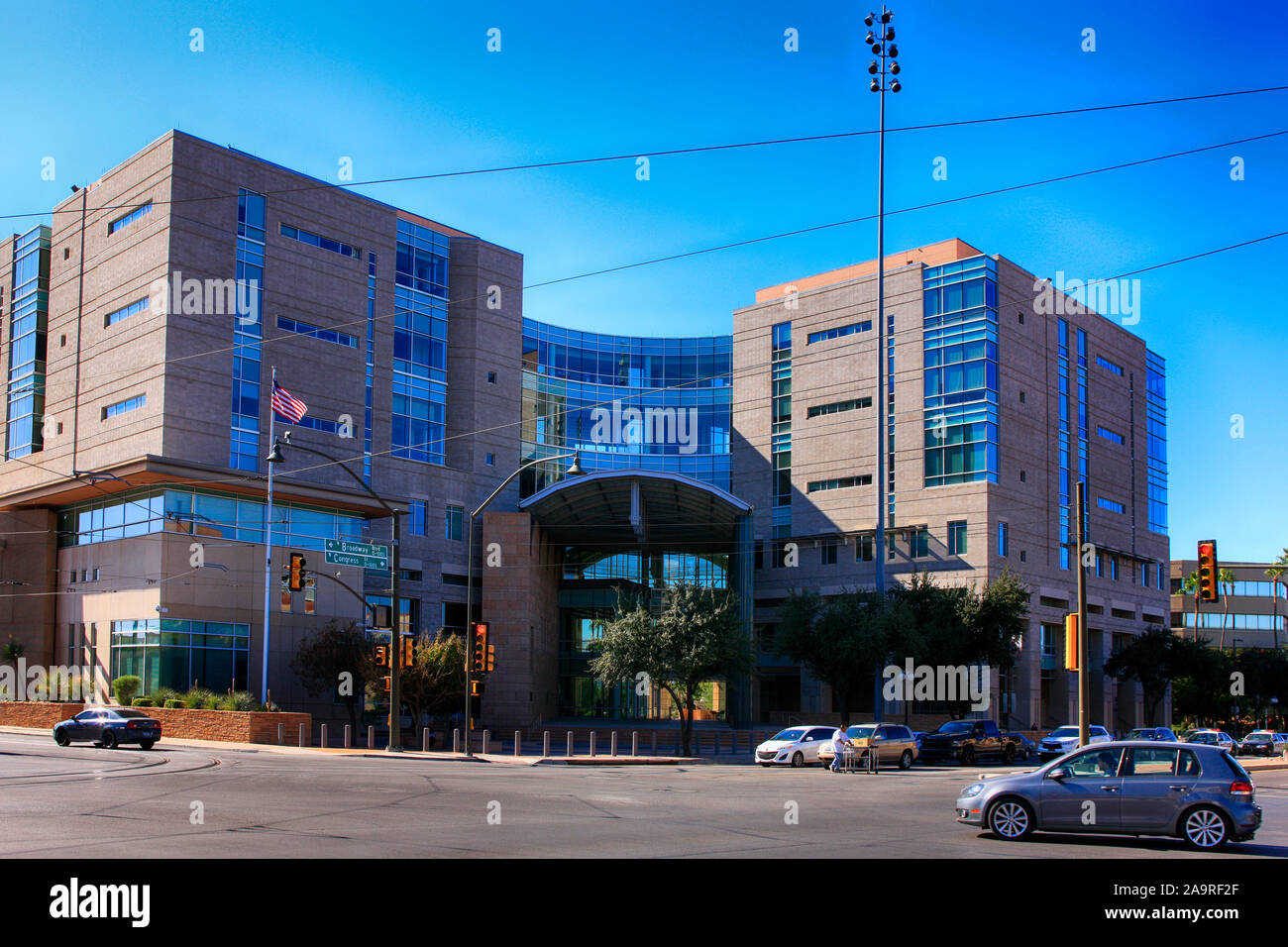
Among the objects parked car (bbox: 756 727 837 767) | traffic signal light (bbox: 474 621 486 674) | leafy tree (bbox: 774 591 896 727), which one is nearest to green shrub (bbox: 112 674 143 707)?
traffic signal light (bbox: 474 621 486 674)

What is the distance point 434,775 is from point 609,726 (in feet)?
112

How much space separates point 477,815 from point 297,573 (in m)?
18.2

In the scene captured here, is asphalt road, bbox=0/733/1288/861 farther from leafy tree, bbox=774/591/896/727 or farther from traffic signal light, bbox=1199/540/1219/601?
leafy tree, bbox=774/591/896/727

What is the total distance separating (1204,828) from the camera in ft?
46.9

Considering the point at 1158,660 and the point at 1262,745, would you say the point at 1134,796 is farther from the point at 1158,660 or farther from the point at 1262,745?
the point at 1158,660

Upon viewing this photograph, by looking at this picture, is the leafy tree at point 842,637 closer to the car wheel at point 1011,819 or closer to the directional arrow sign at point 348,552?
the directional arrow sign at point 348,552

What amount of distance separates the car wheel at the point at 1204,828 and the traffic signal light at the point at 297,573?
2525cm

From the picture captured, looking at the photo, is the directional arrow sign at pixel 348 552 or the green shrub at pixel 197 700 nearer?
the directional arrow sign at pixel 348 552

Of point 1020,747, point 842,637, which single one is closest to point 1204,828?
point 1020,747

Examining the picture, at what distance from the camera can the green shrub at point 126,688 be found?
4756cm

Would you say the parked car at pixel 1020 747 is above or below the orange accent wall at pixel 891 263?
below

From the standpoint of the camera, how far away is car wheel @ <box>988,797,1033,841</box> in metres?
14.9

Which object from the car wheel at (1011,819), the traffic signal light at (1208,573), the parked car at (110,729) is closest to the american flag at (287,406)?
the parked car at (110,729)

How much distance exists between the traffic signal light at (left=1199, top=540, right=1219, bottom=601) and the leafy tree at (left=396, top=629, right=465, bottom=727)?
27.6 metres
